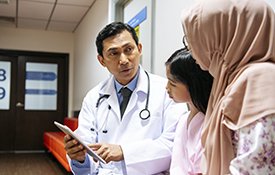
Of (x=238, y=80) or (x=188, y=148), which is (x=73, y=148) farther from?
(x=238, y=80)

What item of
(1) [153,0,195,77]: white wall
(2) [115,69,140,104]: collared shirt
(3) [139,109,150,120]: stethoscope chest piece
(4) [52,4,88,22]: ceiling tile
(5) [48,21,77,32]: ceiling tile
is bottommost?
(3) [139,109,150,120]: stethoscope chest piece

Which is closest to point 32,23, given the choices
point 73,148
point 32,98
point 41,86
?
point 41,86

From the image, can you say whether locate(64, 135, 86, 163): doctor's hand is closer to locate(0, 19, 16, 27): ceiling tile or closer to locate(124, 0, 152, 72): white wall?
locate(124, 0, 152, 72): white wall

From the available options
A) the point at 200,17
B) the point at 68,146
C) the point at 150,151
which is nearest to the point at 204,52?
the point at 200,17

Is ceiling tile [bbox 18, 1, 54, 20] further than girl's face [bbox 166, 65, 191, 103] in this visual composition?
Yes

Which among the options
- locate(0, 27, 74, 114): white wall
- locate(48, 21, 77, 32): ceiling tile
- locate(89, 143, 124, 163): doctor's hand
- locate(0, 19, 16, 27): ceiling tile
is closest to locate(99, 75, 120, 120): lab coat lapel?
locate(89, 143, 124, 163): doctor's hand

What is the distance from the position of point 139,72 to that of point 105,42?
26 cm

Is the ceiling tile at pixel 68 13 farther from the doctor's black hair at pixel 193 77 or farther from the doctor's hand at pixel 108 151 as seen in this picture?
the doctor's black hair at pixel 193 77

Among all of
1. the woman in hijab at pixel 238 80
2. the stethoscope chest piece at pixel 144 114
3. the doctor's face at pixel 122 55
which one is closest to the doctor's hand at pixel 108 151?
the stethoscope chest piece at pixel 144 114

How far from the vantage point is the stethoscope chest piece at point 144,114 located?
1684mm

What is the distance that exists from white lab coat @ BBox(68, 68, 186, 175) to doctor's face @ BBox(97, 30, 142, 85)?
0.07m

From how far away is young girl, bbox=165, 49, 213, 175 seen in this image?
1196 mm

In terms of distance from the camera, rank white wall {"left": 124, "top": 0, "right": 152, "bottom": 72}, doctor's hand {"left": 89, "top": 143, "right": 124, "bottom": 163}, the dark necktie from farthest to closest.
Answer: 1. white wall {"left": 124, "top": 0, "right": 152, "bottom": 72}
2. the dark necktie
3. doctor's hand {"left": 89, "top": 143, "right": 124, "bottom": 163}

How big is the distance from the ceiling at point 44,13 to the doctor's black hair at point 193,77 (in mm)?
4041
